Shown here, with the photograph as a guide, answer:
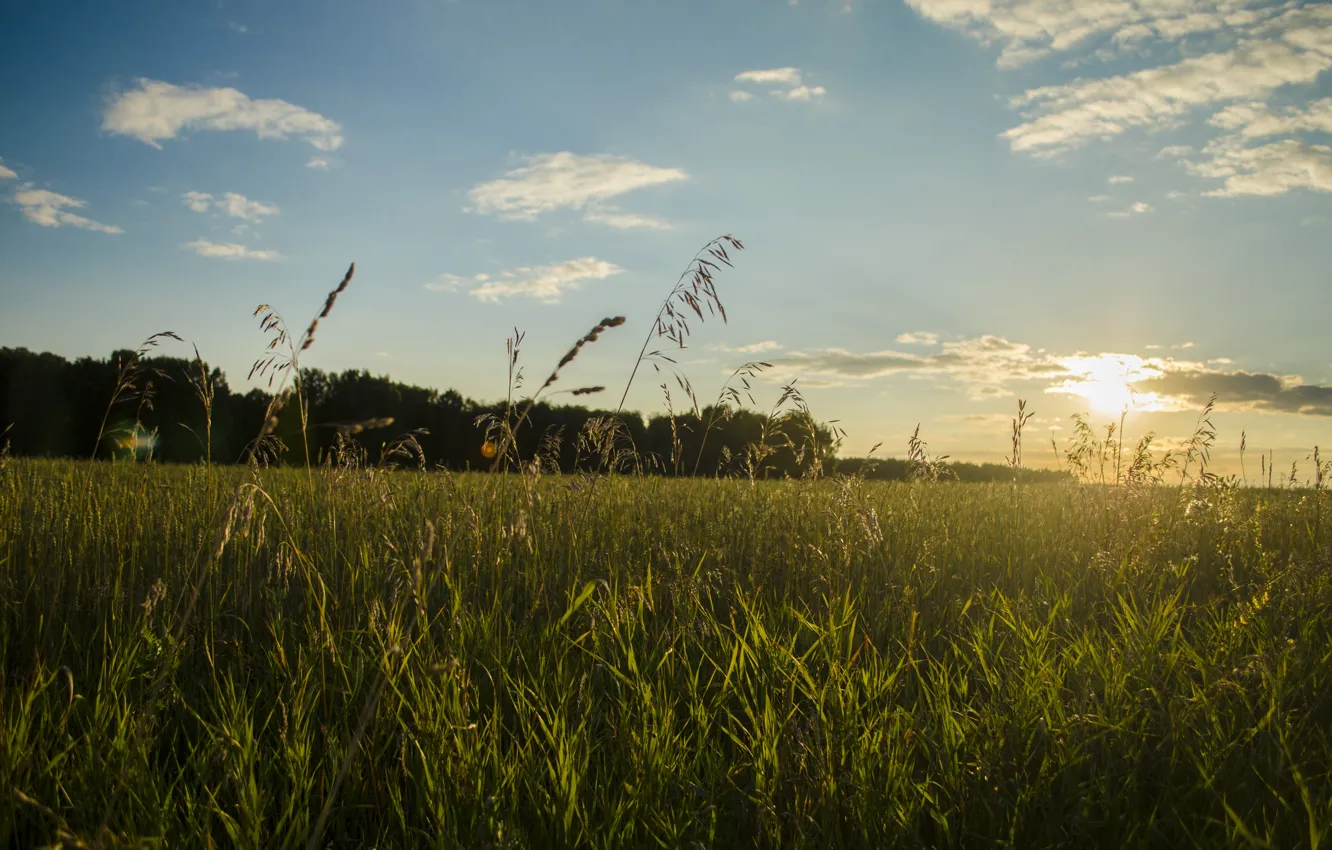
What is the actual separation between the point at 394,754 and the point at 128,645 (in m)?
1.19

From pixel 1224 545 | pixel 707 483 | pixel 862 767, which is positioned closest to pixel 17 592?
pixel 862 767

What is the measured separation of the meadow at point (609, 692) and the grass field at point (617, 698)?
0.05ft

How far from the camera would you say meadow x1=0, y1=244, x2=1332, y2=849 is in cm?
173

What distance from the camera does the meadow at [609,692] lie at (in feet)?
5.67

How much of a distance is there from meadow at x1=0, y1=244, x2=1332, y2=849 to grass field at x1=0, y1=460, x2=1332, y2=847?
0.05ft

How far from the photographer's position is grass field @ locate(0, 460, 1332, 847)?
173 cm

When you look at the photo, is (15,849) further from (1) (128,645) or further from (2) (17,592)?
(2) (17,592)

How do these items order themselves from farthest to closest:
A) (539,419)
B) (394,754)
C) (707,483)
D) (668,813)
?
1. (539,419)
2. (707,483)
3. (394,754)
4. (668,813)

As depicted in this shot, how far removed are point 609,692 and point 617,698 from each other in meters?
0.07

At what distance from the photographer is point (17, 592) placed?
328cm

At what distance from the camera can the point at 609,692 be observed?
2527 mm

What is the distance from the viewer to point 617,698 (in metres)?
2.46

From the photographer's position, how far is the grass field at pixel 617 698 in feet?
5.68

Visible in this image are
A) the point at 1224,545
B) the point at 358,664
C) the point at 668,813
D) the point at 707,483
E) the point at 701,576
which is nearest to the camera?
the point at 668,813
